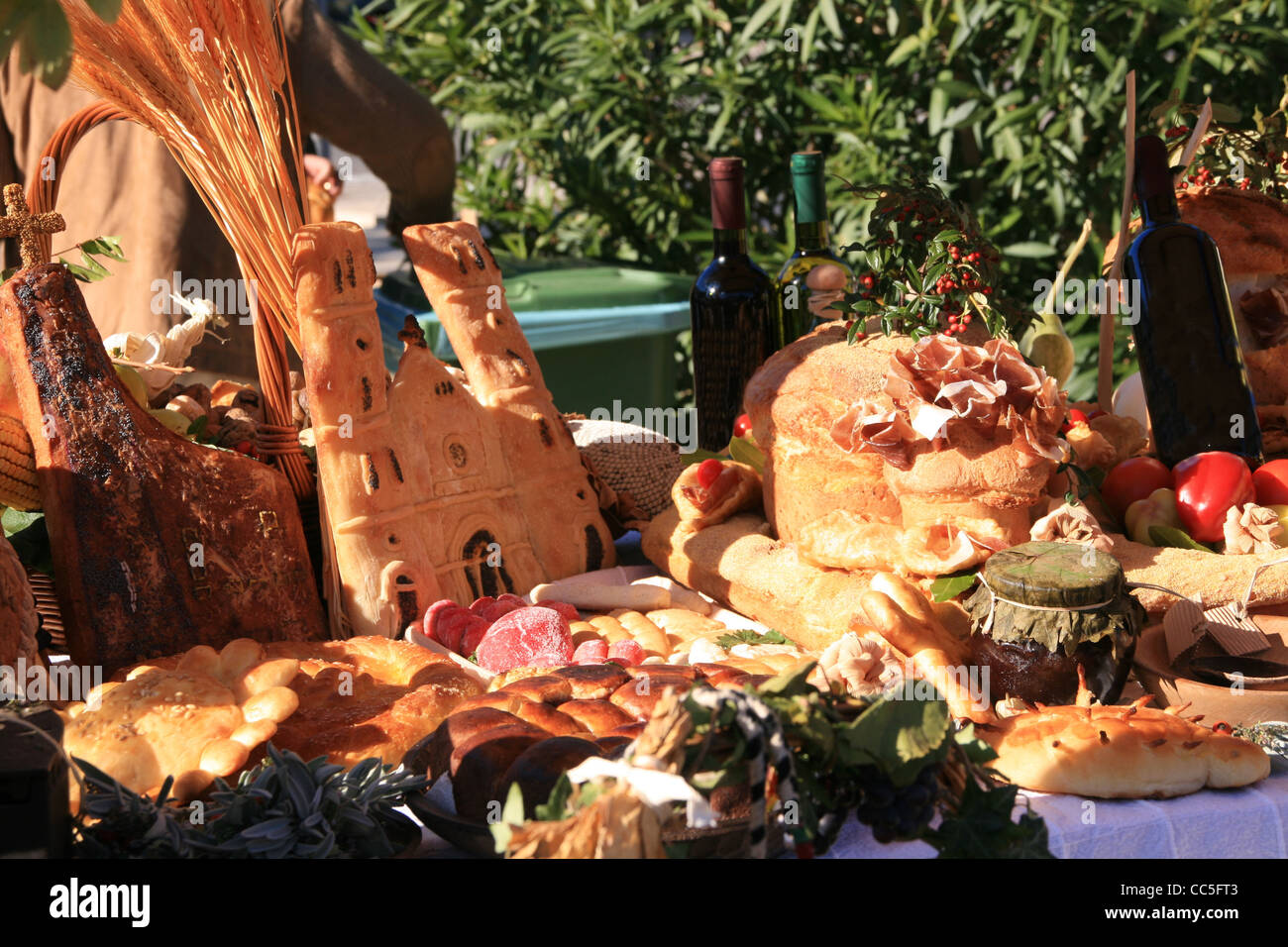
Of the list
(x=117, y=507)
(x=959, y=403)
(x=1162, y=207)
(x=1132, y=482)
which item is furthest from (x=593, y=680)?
(x=1162, y=207)

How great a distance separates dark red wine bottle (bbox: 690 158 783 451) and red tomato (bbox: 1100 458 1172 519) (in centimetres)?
71

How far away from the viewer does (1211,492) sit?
1.93 metres

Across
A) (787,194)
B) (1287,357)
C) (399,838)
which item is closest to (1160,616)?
(1287,357)

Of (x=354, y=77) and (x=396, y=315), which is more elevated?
(x=354, y=77)

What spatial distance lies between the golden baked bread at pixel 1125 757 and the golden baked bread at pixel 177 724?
821 mm

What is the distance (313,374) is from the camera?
196 cm

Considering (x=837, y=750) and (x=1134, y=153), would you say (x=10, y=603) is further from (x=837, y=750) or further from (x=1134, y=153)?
(x=1134, y=153)

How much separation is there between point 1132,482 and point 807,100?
273 cm

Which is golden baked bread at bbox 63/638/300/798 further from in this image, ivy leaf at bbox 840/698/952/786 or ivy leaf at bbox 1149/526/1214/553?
ivy leaf at bbox 1149/526/1214/553

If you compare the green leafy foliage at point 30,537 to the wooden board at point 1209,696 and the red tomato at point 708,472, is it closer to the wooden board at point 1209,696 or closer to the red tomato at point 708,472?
the red tomato at point 708,472

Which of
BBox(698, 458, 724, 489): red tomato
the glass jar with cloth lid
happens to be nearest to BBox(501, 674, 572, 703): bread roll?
the glass jar with cloth lid

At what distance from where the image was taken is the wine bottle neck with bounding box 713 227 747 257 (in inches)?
93.9

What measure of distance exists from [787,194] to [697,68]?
601 mm

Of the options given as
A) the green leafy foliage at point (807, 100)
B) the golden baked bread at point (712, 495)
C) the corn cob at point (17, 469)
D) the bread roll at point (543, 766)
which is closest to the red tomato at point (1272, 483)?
the golden baked bread at point (712, 495)
